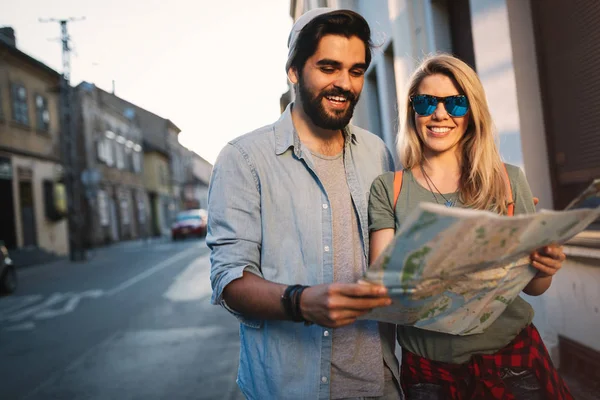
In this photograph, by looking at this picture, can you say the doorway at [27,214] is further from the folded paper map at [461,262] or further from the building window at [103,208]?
the folded paper map at [461,262]

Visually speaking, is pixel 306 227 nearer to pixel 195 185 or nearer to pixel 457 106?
pixel 457 106

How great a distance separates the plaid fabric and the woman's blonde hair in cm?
44

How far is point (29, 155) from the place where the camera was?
22.9 m

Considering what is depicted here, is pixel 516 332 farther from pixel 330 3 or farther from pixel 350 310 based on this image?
pixel 330 3

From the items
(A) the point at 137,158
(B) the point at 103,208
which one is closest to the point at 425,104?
(B) the point at 103,208

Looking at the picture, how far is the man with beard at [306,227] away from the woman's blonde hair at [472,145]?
0.23m

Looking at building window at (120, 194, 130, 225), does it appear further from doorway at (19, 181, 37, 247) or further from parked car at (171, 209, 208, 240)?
doorway at (19, 181, 37, 247)

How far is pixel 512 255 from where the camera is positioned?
55.3 inches

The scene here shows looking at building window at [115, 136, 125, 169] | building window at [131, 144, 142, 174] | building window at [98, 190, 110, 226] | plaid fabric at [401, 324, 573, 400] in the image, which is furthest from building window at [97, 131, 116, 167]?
plaid fabric at [401, 324, 573, 400]

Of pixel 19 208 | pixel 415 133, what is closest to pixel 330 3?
pixel 415 133

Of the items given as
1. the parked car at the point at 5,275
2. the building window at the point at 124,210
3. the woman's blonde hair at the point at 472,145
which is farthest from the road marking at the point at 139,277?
the building window at the point at 124,210

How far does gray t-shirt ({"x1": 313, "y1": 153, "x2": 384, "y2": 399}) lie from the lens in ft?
5.99

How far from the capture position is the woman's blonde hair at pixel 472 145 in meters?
1.84

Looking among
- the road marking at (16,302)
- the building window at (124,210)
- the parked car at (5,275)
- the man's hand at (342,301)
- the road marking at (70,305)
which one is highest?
the building window at (124,210)
